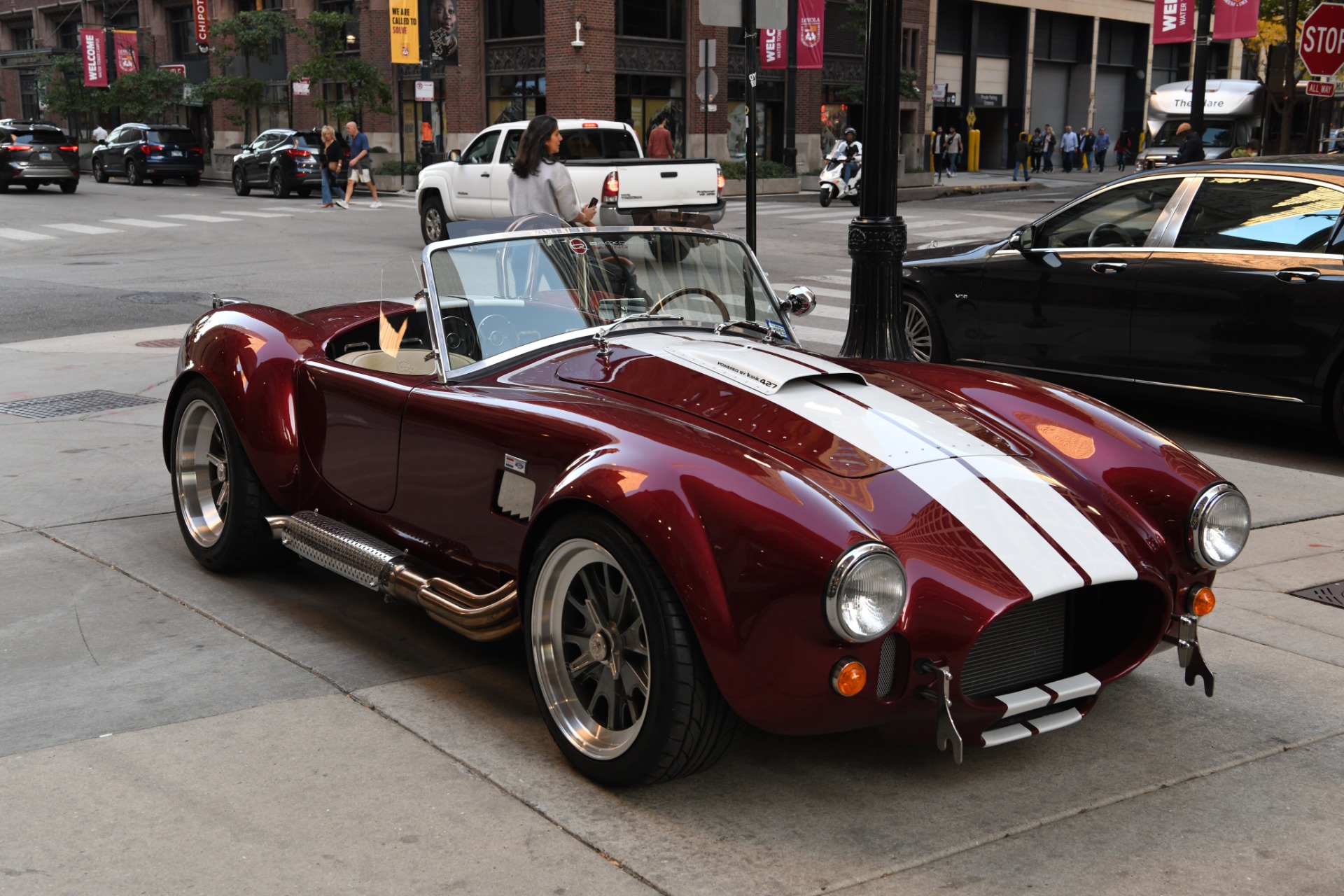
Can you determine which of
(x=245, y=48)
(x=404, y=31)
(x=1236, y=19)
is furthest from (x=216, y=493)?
(x=245, y=48)

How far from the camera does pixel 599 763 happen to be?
342 cm

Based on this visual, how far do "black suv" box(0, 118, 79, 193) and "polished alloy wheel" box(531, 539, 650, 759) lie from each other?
110 ft

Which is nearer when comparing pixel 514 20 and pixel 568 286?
pixel 568 286

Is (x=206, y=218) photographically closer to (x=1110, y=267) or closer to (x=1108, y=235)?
(x=1108, y=235)

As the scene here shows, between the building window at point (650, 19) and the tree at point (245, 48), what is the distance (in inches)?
417

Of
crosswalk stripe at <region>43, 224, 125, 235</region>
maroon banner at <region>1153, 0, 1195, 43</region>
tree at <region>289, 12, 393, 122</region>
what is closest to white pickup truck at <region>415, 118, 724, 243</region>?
crosswalk stripe at <region>43, 224, 125, 235</region>

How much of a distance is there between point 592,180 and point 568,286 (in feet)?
43.7

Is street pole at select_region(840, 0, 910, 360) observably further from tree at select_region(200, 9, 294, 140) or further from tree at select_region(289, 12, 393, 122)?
tree at select_region(200, 9, 294, 140)

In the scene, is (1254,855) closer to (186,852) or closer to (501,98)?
(186,852)

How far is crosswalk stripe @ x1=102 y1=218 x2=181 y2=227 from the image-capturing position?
24297 mm

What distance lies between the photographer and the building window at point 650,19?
41000 mm

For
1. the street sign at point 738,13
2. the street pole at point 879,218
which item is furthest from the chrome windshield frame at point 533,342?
the street sign at point 738,13

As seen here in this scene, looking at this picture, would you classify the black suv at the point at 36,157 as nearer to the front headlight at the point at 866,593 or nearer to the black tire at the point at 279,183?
the black tire at the point at 279,183

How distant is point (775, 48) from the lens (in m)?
38.8
